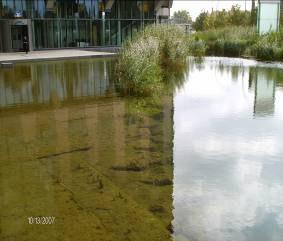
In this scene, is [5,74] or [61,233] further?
[5,74]

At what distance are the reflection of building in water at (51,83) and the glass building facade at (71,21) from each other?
531 inches

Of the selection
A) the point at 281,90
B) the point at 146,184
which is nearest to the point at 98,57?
the point at 281,90

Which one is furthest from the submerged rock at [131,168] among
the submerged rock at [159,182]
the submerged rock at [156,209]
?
the submerged rock at [156,209]

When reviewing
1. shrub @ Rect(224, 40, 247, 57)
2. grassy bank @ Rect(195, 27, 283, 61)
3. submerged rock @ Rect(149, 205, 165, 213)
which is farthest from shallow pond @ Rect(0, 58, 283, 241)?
shrub @ Rect(224, 40, 247, 57)

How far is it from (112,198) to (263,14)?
29075 millimetres

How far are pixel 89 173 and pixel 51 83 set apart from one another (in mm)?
10051

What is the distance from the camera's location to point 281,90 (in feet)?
45.6

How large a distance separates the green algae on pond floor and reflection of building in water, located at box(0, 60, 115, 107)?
0.18 m

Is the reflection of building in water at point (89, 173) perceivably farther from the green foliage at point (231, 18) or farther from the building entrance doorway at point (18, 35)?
the green foliage at point (231, 18)

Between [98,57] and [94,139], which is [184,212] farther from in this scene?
[98,57]

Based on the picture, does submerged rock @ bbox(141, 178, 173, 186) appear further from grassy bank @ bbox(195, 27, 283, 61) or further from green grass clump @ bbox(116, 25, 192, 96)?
grassy bank @ bbox(195, 27, 283, 61)

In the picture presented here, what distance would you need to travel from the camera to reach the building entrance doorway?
33.4 metres
